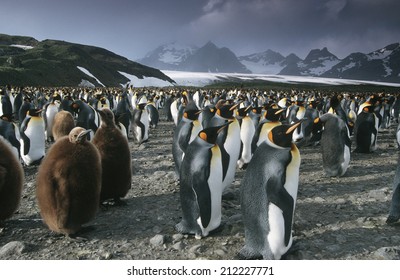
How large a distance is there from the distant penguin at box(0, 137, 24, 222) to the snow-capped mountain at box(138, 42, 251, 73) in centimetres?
13544

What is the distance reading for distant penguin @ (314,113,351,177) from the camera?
2791 mm

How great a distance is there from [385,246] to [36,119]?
118 inches

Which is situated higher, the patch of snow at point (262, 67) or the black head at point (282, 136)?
the patch of snow at point (262, 67)

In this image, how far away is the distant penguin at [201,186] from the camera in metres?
1.64

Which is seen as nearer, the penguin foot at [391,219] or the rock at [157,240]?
the rock at [157,240]

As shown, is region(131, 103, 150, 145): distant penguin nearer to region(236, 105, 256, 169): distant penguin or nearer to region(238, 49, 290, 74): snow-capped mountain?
region(236, 105, 256, 169): distant penguin

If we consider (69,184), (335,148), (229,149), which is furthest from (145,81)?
(69,184)

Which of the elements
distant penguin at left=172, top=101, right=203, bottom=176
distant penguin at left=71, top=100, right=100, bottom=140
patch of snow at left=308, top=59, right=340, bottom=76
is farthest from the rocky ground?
patch of snow at left=308, top=59, right=340, bottom=76

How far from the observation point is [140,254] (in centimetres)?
152

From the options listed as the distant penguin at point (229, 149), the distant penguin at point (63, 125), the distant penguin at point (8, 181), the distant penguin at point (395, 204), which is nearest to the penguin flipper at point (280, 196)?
the distant penguin at point (395, 204)

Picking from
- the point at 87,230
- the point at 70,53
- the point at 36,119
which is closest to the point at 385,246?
the point at 87,230

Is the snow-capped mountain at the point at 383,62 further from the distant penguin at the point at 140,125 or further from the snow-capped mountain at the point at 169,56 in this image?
the snow-capped mountain at the point at 169,56

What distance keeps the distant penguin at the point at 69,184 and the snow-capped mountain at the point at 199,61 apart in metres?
136
